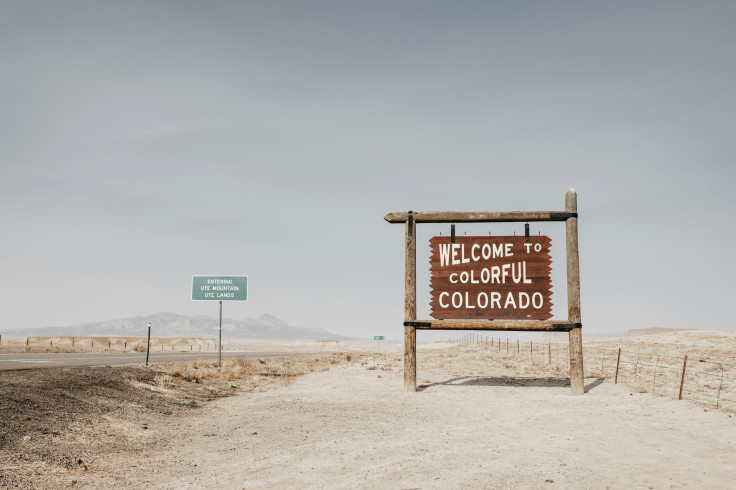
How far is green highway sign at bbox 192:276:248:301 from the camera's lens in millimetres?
24564

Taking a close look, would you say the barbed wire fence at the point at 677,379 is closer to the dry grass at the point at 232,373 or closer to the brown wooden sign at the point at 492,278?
the brown wooden sign at the point at 492,278

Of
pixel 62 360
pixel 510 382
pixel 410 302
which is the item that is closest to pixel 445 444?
pixel 410 302

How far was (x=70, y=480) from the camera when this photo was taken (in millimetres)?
7562

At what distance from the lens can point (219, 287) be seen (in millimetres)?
24688

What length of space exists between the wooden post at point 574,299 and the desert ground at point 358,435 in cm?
64

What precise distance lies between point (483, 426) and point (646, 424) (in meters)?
3.40

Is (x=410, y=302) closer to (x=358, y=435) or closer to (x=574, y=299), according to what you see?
(x=574, y=299)

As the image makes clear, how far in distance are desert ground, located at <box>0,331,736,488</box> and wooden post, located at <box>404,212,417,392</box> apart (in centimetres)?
66

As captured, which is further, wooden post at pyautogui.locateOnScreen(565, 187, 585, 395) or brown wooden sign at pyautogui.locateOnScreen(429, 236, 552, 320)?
brown wooden sign at pyautogui.locateOnScreen(429, 236, 552, 320)

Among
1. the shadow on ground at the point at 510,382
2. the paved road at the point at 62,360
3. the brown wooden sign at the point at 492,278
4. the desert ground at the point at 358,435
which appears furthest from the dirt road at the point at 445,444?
the paved road at the point at 62,360

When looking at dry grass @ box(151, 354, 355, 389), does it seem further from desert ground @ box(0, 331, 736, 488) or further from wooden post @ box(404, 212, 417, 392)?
wooden post @ box(404, 212, 417, 392)

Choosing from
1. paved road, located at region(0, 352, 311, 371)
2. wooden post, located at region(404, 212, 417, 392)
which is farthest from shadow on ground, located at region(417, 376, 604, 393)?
paved road, located at region(0, 352, 311, 371)

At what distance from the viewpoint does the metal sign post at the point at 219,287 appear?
967 inches

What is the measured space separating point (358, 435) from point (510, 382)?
935 cm
